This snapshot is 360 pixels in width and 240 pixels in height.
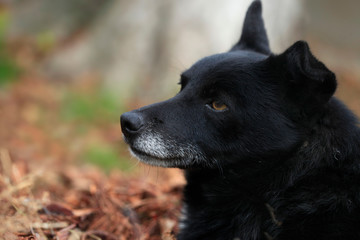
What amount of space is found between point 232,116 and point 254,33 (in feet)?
3.98

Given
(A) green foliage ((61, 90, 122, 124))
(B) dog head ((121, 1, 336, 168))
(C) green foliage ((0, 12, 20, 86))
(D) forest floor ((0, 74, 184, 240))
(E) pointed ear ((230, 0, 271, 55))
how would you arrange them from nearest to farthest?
(B) dog head ((121, 1, 336, 168)), (D) forest floor ((0, 74, 184, 240)), (E) pointed ear ((230, 0, 271, 55)), (A) green foliage ((61, 90, 122, 124)), (C) green foliage ((0, 12, 20, 86))

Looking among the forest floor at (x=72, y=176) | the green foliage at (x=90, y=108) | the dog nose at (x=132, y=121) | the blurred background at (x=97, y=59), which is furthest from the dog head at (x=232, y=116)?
the green foliage at (x=90, y=108)

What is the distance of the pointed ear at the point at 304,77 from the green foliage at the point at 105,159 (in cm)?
480

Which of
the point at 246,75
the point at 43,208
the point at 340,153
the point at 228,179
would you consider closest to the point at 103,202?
the point at 43,208

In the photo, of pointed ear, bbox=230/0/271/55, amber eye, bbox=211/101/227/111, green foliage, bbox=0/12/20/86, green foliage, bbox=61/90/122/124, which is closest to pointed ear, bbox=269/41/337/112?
amber eye, bbox=211/101/227/111

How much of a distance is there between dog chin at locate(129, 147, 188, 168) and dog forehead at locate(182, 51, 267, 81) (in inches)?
25.7

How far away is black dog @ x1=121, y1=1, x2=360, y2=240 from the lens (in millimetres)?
2691

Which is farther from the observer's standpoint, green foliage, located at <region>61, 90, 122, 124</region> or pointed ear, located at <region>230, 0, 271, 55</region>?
green foliage, located at <region>61, 90, 122, 124</region>

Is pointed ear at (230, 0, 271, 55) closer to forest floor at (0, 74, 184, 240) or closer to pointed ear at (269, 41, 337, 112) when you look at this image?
pointed ear at (269, 41, 337, 112)

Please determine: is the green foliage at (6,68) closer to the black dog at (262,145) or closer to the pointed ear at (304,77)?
the black dog at (262,145)

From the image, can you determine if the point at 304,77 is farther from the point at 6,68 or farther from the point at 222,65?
the point at 6,68

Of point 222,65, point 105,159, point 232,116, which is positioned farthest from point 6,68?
point 232,116

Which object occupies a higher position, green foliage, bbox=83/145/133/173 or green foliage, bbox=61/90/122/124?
green foliage, bbox=61/90/122/124

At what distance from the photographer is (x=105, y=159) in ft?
24.4
